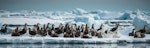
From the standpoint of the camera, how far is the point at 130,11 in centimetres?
1284

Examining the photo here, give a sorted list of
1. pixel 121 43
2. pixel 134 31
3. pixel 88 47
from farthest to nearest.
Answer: pixel 134 31 → pixel 121 43 → pixel 88 47

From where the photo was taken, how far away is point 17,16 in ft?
41.4

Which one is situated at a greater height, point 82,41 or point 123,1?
point 123,1

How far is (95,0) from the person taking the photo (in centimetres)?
1276

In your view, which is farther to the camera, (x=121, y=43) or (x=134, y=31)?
(x=134, y=31)

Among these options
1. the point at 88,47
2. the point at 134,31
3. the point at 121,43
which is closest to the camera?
the point at 88,47

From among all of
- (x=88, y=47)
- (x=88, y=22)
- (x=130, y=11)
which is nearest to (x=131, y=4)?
(x=130, y=11)

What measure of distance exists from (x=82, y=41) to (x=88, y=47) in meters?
0.60

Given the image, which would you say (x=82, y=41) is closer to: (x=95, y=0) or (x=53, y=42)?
(x=53, y=42)

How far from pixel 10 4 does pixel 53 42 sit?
1505mm

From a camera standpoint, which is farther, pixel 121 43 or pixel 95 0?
pixel 95 0

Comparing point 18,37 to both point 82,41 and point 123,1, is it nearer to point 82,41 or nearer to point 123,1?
point 82,41

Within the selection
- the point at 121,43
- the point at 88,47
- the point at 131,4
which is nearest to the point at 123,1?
the point at 131,4

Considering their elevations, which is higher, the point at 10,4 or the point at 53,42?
the point at 10,4
